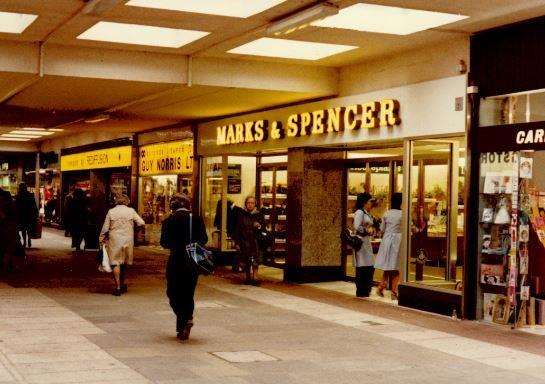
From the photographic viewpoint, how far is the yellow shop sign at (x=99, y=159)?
25.8 meters

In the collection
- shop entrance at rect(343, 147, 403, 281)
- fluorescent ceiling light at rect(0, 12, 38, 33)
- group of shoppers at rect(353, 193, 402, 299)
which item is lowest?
group of shoppers at rect(353, 193, 402, 299)

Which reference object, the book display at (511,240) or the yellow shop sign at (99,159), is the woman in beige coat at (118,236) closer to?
the book display at (511,240)

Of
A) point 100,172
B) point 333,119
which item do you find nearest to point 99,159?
point 100,172

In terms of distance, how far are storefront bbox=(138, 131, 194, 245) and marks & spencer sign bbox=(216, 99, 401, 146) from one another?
9.39ft

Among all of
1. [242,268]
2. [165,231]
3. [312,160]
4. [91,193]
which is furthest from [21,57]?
[91,193]

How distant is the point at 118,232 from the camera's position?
1298 centimetres

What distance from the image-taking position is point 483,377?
7.61 m

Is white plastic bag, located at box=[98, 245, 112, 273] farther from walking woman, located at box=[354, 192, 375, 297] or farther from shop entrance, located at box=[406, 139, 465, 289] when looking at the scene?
shop entrance, located at box=[406, 139, 465, 289]

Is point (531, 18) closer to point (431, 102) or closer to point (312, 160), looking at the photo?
point (431, 102)

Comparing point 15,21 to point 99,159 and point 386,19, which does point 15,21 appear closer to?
point 386,19

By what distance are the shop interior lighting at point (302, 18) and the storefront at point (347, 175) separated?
112 inches

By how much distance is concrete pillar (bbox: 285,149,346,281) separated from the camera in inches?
601

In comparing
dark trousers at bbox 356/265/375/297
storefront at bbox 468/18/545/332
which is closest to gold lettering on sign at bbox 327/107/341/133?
dark trousers at bbox 356/265/375/297

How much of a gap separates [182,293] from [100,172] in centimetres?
2096
